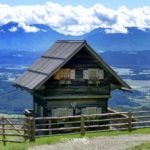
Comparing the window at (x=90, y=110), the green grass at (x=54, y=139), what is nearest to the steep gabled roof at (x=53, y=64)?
the window at (x=90, y=110)

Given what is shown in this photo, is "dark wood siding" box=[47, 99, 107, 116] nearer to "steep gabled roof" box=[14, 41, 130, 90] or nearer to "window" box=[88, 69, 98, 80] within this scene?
"window" box=[88, 69, 98, 80]

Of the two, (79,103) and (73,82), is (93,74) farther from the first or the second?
(79,103)

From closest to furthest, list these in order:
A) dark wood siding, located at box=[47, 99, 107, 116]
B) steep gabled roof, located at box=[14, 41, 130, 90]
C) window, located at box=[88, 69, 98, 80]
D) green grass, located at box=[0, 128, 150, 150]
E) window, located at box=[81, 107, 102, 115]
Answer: green grass, located at box=[0, 128, 150, 150] < steep gabled roof, located at box=[14, 41, 130, 90] < dark wood siding, located at box=[47, 99, 107, 116] < window, located at box=[88, 69, 98, 80] < window, located at box=[81, 107, 102, 115]

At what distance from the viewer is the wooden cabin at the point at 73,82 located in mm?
36375

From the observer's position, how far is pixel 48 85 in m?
36.4

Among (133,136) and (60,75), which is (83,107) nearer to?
(60,75)

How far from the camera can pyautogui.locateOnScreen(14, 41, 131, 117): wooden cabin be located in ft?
119

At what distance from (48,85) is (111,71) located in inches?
180

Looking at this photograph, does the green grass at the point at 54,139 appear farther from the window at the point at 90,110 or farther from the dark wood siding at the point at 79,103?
the dark wood siding at the point at 79,103

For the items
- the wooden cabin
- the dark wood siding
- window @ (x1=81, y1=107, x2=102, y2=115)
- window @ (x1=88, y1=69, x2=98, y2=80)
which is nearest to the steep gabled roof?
the wooden cabin

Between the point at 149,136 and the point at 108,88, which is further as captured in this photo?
the point at 108,88

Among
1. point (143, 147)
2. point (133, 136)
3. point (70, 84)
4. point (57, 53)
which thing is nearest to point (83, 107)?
point (70, 84)

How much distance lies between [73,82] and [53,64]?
2.22 meters

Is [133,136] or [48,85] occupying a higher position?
[48,85]
